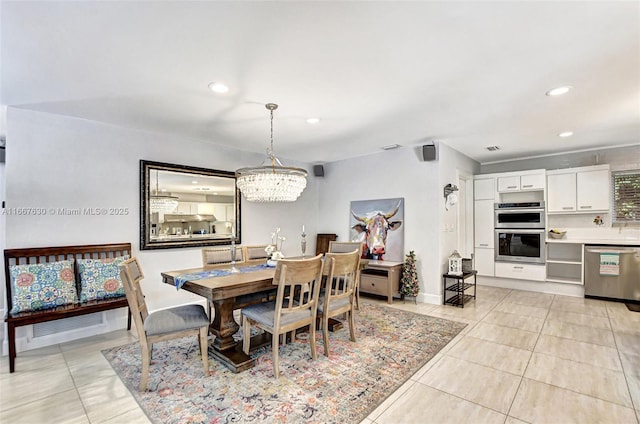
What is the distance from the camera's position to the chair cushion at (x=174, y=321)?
7.69ft

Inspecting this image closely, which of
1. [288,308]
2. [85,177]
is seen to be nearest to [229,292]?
[288,308]

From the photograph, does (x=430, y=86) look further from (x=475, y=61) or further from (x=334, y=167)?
(x=334, y=167)

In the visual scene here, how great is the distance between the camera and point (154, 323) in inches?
93.7

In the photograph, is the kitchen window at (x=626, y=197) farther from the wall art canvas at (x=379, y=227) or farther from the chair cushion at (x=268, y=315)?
the chair cushion at (x=268, y=315)

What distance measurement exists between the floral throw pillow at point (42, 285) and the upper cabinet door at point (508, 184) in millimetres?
6525

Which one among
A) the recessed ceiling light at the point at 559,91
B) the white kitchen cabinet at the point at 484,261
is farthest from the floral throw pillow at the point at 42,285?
the white kitchen cabinet at the point at 484,261

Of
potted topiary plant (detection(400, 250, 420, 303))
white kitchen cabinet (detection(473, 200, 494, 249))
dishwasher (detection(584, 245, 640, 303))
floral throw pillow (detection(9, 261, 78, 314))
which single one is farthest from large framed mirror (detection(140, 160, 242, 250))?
dishwasher (detection(584, 245, 640, 303))

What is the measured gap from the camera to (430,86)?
8.82 feet

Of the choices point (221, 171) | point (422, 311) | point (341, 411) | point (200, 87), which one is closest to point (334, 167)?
point (221, 171)

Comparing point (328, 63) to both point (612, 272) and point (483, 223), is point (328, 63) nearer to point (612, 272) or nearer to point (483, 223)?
point (483, 223)

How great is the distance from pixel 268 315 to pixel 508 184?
16.6 feet

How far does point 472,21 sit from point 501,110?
180 centimetres

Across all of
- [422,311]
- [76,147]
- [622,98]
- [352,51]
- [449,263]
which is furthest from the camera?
[449,263]

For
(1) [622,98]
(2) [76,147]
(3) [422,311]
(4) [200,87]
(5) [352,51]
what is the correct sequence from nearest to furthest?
(5) [352,51] < (4) [200,87] < (1) [622,98] < (2) [76,147] < (3) [422,311]
